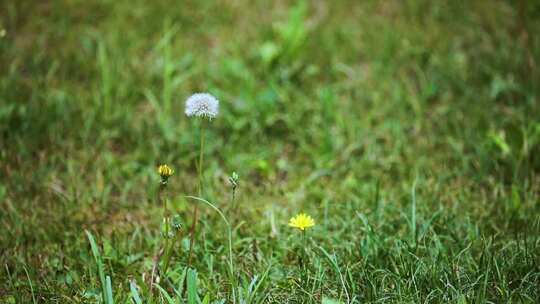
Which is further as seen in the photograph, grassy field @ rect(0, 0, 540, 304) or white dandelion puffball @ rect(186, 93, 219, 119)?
grassy field @ rect(0, 0, 540, 304)

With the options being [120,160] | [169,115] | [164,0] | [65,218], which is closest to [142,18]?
[164,0]

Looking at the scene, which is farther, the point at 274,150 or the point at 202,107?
the point at 274,150

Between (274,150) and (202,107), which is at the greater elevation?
(202,107)

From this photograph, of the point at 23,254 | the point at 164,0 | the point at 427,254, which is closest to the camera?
the point at 427,254

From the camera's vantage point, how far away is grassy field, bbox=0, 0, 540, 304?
73.5 inches

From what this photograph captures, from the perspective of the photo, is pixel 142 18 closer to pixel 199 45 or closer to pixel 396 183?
pixel 199 45

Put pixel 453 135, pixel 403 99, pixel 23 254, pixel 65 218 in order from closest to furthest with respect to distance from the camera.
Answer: pixel 23 254, pixel 65 218, pixel 453 135, pixel 403 99

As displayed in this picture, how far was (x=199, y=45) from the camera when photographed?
3.35 metres

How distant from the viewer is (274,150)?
2783 mm

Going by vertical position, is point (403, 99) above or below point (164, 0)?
below

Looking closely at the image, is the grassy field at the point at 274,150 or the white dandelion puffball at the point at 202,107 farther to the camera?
A: the grassy field at the point at 274,150

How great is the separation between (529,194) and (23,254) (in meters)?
1.98

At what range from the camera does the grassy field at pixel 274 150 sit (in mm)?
1868

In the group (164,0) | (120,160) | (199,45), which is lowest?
(120,160)
